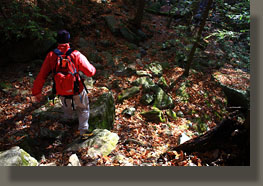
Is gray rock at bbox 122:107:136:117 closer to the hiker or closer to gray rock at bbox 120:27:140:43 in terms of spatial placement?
the hiker

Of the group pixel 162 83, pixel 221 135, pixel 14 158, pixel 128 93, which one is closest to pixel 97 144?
pixel 14 158

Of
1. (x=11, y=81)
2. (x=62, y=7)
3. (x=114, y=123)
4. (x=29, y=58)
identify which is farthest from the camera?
(x=62, y=7)

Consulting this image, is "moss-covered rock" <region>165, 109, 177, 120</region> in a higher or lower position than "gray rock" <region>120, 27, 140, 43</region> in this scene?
lower

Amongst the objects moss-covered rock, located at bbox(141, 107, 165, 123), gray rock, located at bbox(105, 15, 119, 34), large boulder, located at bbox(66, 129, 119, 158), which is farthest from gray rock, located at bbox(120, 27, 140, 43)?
large boulder, located at bbox(66, 129, 119, 158)

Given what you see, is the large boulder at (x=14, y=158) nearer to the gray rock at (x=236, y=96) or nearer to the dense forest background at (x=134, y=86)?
the dense forest background at (x=134, y=86)

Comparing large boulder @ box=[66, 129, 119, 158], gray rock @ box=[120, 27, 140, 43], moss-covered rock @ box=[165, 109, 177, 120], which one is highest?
gray rock @ box=[120, 27, 140, 43]

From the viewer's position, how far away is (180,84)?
797cm

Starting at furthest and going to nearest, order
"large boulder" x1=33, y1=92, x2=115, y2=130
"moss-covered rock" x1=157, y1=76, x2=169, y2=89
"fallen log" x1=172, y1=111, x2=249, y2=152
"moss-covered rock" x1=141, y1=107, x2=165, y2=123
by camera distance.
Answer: "moss-covered rock" x1=157, y1=76, x2=169, y2=89 → "moss-covered rock" x1=141, y1=107, x2=165, y2=123 → "large boulder" x1=33, y1=92, x2=115, y2=130 → "fallen log" x1=172, y1=111, x2=249, y2=152

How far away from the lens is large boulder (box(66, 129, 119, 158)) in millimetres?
3364

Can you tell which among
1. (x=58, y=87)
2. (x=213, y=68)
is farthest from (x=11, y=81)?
(x=213, y=68)

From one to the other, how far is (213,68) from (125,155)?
9.01 metres

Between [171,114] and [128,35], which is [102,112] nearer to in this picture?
[171,114]

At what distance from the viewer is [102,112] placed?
438 cm

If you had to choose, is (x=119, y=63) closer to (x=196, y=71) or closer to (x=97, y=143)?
(x=196, y=71)
